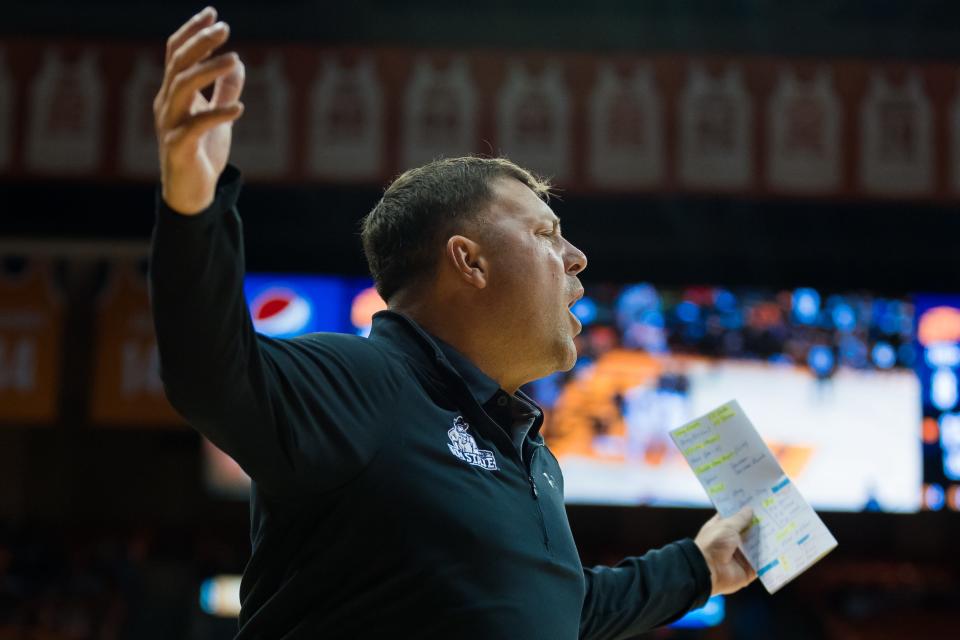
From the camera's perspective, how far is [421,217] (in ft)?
5.56

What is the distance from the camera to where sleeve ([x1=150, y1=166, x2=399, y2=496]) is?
108cm

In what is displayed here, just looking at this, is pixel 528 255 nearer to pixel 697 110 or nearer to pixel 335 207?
pixel 697 110

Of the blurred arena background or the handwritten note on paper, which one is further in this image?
the blurred arena background

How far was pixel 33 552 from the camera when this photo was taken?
22.7ft

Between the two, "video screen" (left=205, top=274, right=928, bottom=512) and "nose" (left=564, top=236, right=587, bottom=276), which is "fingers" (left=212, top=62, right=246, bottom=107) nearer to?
"nose" (left=564, top=236, right=587, bottom=276)

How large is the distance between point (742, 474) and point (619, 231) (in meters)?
4.92

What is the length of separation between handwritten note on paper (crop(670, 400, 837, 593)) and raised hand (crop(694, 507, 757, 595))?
0.02 m

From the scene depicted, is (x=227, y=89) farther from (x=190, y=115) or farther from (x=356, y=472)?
(x=356, y=472)

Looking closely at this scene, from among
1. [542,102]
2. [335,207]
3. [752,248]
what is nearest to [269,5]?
[335,207]

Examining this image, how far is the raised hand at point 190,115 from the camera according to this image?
106 centimetres

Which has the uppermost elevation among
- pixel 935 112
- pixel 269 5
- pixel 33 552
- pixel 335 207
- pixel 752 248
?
pixel 269 5

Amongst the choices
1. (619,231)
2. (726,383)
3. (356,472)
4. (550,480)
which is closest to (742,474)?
(550,480)

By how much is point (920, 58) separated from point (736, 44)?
43.5 inches

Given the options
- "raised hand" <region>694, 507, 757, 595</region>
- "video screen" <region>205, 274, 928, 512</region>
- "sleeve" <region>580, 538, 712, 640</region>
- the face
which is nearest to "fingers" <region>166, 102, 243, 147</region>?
the face
